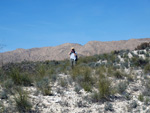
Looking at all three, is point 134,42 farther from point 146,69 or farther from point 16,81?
point 16,81

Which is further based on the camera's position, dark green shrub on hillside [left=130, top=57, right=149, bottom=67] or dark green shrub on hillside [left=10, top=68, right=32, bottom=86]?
dark green shrub on hillside [left=130, top=57, right=149, bottom=67]

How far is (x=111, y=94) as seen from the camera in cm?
794

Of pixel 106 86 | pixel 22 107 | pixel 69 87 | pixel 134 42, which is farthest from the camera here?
pixel 134 42

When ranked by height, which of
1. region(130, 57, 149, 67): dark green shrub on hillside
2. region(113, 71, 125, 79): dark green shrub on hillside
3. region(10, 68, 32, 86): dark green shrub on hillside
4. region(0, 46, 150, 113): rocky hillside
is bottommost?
region(0, 46, 150, 113): rocky hillside

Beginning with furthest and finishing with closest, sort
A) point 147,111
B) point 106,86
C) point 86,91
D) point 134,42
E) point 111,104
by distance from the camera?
point 134,42
point 86,91
point 106,86
point 111,104
point 147,111

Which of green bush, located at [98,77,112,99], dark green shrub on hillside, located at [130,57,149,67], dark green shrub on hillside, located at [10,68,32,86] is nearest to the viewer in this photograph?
green bush, located at [98,77,112,99]

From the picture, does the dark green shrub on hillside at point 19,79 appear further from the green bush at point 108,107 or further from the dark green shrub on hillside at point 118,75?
the dark green shrub on hillside at point 118,75

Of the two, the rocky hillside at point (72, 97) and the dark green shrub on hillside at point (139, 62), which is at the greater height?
the dark green shrub on hillside at point (139, 62)

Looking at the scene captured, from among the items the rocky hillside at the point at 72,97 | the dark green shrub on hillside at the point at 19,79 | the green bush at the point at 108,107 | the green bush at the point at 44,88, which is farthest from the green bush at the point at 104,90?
the dark green shrub on hillside at the point at 19,79

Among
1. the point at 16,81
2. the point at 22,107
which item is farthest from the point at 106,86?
the point at 16,81

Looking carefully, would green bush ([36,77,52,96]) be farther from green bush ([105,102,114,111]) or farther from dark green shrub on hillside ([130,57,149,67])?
dark green shrub on hillside ([130,57,149,67])

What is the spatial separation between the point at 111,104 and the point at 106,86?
0.80 meters

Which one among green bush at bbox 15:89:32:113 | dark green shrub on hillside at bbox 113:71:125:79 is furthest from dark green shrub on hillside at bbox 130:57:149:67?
green bush at bbox 15:89:32:113

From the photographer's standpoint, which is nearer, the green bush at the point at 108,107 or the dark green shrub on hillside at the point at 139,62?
the green bush at the point at 108,107
